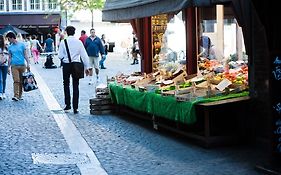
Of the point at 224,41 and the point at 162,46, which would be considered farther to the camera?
the point at 162,46

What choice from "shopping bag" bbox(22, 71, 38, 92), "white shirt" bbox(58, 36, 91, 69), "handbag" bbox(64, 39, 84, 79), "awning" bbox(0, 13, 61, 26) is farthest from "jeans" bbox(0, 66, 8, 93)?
"awning" bbox(0, 13, 61, 26)

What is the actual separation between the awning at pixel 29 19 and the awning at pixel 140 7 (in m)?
40.6

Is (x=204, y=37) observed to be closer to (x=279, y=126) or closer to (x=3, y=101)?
(x=279, y=126)

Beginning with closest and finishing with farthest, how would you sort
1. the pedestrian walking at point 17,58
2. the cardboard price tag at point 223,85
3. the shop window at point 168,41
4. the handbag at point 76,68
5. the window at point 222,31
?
1. the cardboard price tag at point 223,85
2. the window at point 222,31
3. the shop window at point 168,41
4. the handbag at point 76,68
5. the pedestrian walking at point 17,58

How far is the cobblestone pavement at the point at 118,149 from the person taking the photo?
6.84 m

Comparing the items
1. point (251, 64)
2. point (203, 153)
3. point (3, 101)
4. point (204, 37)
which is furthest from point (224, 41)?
point (3, 101)

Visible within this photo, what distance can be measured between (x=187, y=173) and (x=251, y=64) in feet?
7.27

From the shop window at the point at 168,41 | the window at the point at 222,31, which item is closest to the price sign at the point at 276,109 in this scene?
the window at the point at 222,31

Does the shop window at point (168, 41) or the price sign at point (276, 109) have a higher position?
the shop window at point (168, 41)

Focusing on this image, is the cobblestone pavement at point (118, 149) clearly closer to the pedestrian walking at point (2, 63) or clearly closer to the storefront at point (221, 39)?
the storefront at point (221, 39)

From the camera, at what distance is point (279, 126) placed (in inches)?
245

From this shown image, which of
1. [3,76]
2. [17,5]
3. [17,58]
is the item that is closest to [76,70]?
[17,58]

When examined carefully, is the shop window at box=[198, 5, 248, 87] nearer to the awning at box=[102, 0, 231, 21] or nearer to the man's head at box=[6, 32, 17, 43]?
the awning at box=[102, 0, 231, 21]

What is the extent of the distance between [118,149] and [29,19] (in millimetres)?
46542
